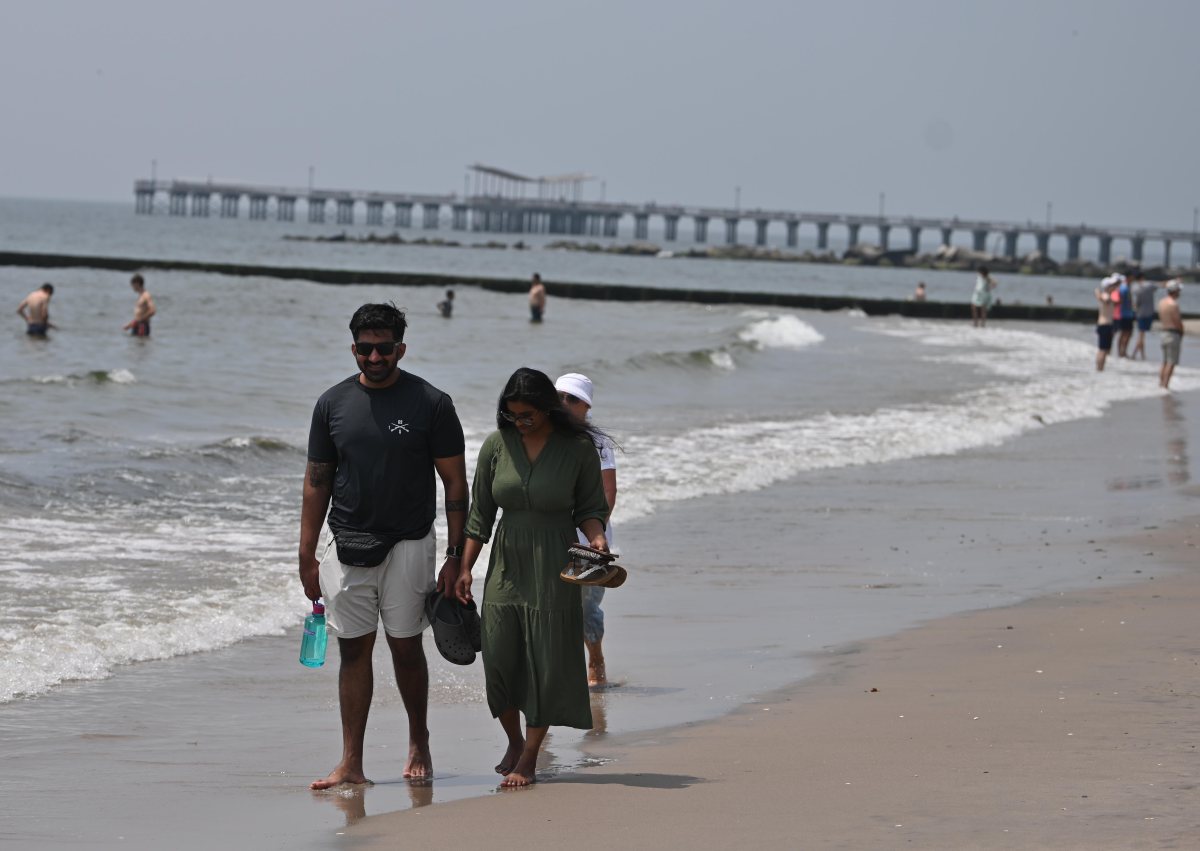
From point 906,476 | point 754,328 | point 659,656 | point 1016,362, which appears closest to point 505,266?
point 754,328

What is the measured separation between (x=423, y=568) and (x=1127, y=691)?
2757mm

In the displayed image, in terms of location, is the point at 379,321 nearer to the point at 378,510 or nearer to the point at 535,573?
the point at 378,510

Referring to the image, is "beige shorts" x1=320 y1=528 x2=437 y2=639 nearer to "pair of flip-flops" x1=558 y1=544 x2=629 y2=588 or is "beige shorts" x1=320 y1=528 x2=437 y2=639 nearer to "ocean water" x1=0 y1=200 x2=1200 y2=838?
"pair of flip-flops" x1=558 y1=544 x2=629 y2=588

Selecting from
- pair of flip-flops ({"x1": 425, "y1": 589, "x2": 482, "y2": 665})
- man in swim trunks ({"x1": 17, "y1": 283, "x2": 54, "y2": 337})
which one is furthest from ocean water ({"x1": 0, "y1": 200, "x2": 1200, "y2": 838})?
pair of flip-flops ({"x1": 425, "y1": 589, "x2": 482, "y2": 665})

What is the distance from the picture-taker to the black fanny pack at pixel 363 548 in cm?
521

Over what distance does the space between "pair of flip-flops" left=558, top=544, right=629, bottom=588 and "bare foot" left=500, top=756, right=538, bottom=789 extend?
2.00 ft

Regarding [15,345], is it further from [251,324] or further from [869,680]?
[869,680]

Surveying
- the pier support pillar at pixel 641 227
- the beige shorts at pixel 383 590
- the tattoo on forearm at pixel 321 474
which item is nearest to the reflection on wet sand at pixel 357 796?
the beige shorts at pixel 383 590

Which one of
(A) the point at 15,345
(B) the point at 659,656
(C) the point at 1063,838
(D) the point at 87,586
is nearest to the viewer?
(C) the point at 1063,838

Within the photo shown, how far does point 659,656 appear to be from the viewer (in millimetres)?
7312

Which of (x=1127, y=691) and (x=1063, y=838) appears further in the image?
A: (x=1127, y=691)

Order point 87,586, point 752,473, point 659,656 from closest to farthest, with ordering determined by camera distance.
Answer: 1. point 659,656
2. point 87,586
3. point 752,473

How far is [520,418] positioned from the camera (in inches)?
203

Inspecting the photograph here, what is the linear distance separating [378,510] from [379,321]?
611 millimetres
